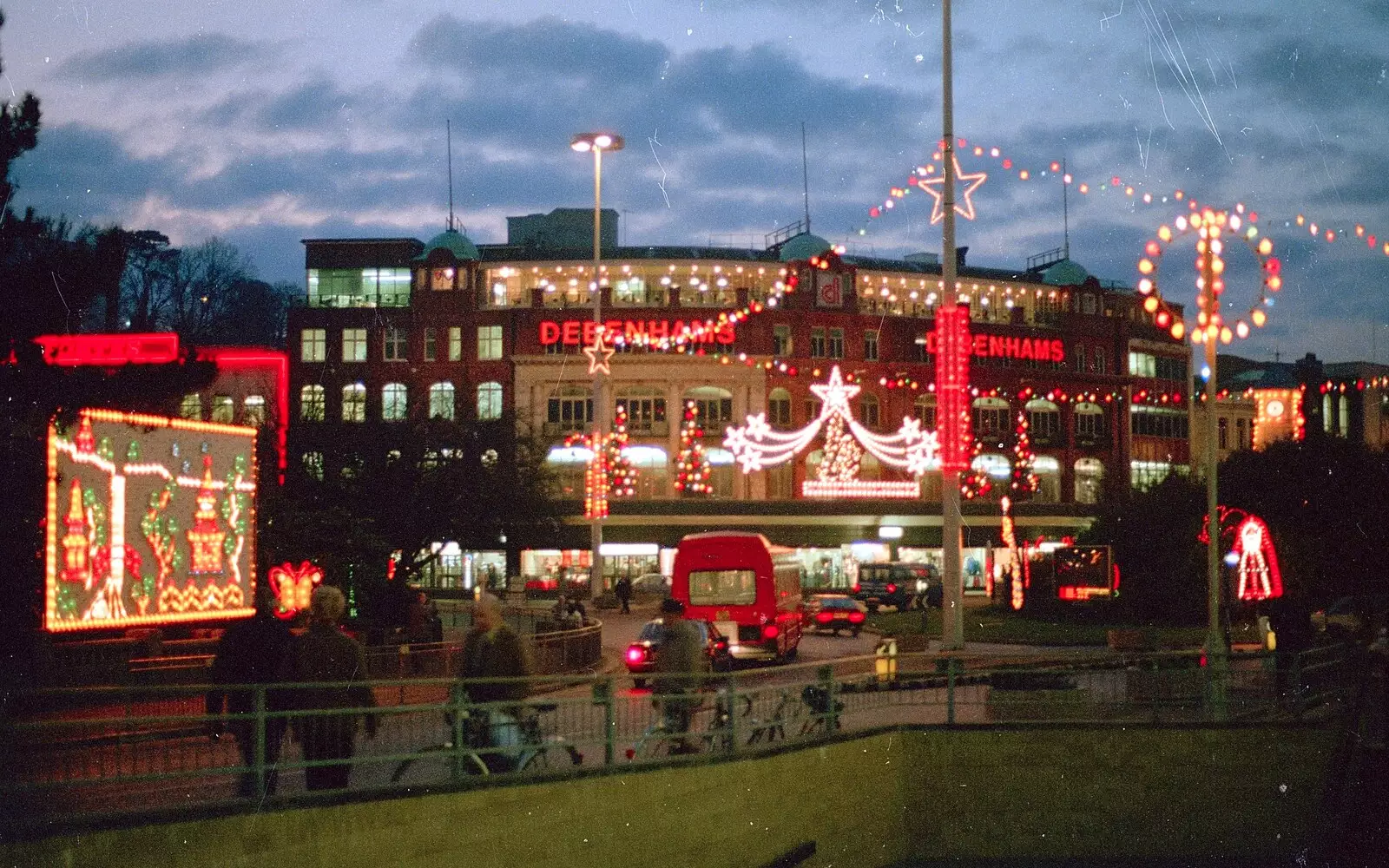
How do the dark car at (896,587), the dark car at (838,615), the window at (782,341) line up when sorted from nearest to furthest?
the dark car at (838,615) → the dark car at (896,587) → the window at (782,341)

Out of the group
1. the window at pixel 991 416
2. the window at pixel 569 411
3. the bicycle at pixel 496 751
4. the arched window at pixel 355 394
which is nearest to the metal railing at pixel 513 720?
the bicycle at pixel 496 751

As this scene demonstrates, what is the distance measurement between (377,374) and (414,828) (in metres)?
72.6

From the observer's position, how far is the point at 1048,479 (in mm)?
89562

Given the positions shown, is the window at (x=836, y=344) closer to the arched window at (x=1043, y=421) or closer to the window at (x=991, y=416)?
the window at (x=991, y=416)

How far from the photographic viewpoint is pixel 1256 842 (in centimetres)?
1950

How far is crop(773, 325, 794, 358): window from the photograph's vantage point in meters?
82.9

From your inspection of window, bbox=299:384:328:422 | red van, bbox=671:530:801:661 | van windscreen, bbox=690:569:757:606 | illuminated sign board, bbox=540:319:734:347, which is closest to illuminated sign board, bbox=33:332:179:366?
red van, bbox=671:530:801:661

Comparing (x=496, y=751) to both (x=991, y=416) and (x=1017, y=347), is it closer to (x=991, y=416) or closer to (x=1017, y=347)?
(x=1017, y=347)

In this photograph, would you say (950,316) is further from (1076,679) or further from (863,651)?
(863,651)

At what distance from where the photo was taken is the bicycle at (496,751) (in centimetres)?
1241

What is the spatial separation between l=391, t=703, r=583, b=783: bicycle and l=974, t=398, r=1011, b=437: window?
7250 centimetres

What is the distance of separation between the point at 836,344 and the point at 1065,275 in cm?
1820

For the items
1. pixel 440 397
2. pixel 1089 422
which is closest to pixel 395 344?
pixel 440 397

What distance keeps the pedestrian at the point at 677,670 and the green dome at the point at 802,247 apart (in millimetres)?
69602
